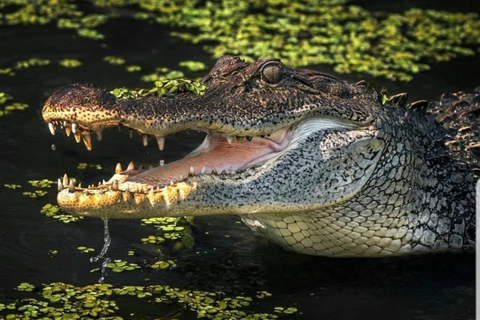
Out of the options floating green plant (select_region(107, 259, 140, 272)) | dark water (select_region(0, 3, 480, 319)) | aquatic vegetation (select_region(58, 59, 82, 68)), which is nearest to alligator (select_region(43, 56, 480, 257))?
dark water (select_region(0, 3, 480, 319))

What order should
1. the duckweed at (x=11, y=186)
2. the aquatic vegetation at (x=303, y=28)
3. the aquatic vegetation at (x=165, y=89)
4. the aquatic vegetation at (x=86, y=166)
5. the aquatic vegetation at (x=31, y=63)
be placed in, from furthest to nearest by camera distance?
the aquatic vegetation at (x=303, y=28) → the aquatic vegetation at (x=31, y=63) → the aquatic vegetation at (x=86, y=166) → the duckweed at (x=11, y=186) → the aquatic vegetation at (x=165, y=89)

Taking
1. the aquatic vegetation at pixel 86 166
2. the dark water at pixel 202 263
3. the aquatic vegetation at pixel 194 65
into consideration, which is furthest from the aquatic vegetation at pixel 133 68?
the aquatic vegetation at pixel 86 166

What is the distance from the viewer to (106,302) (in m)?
6.12

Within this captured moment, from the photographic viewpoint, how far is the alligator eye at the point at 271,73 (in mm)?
6457

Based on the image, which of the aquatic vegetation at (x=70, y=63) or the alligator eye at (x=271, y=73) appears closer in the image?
the alligator eye at (x=271, y=73)

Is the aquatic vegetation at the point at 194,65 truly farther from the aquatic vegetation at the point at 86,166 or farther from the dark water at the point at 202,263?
the aquatic vegetation at the point at 86,166

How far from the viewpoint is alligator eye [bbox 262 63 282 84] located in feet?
21.2

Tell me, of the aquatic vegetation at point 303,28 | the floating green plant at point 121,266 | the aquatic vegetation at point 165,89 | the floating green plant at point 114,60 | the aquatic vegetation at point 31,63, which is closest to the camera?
the aquatic vegetation at point 165,89

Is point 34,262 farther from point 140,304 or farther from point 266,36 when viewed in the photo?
point 266,36

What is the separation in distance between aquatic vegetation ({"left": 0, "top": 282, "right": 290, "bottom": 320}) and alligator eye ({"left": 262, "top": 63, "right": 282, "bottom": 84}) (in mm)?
1284

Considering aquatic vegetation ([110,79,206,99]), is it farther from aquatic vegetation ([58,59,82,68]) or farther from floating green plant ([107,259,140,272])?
aquatic vegetation ([58,59,82,68])

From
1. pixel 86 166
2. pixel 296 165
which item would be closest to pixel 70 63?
pixel 86 166

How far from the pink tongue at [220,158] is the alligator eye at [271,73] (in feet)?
1.18

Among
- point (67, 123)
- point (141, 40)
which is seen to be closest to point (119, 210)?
point (67, 123)
